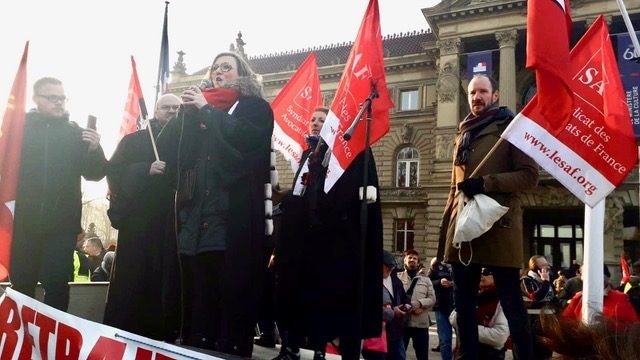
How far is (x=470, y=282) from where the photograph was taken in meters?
3.21

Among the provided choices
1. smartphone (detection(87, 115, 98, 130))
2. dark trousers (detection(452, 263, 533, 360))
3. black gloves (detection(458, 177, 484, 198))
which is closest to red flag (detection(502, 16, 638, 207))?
black gloves (detection(458, 177, 484, 198))

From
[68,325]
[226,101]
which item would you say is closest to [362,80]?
[226,101]

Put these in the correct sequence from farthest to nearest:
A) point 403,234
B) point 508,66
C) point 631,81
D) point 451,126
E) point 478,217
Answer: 1. point 403,234
2. point 451,126
3. point 508,66
4. point 631,81
5. point 478,217

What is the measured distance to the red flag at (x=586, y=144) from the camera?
324 centimetres

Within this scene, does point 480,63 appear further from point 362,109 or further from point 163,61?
point 362,109

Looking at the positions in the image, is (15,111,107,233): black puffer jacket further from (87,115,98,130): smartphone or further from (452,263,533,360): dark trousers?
(452,263,533,360): dark trousers

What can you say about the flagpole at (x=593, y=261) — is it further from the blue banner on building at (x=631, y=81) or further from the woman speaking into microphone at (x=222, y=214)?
the blue banner on building at (x=631, y=81)

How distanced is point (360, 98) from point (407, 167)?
29.6 meters

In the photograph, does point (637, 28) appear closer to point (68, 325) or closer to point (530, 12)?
point (530, 12)

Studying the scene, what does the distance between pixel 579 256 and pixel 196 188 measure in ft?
91.2

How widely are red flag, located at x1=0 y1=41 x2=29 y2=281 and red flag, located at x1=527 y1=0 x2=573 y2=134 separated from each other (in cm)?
331

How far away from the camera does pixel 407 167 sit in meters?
33.0

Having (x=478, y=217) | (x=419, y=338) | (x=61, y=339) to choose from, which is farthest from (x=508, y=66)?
(x=61, y=339)

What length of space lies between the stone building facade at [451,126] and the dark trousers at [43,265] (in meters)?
21.5
